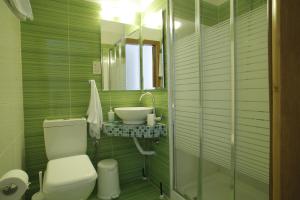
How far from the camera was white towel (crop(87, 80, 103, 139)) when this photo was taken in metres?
2.04

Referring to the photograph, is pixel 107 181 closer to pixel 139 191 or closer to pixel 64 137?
pixel 139 191

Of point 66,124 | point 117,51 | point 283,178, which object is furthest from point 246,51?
point 66,124

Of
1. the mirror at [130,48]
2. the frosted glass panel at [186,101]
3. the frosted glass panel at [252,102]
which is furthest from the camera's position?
the mirror at [130,48]

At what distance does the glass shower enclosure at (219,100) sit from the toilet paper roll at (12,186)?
127 centimetres

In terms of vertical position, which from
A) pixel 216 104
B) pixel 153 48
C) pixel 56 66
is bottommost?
pixel 216 104

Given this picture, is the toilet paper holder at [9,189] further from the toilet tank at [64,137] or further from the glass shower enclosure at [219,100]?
the glass shower enclosure at [219,100]

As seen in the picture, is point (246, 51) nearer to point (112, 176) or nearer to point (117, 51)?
point (117, 51)

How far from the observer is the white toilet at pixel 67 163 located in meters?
1.36

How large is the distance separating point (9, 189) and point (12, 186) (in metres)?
0.02

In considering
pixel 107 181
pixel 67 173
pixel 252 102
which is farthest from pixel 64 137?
pixel 252 102

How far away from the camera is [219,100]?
1470 mm

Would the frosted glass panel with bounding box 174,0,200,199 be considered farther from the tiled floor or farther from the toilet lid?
the toilet lid

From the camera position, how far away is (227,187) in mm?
1456

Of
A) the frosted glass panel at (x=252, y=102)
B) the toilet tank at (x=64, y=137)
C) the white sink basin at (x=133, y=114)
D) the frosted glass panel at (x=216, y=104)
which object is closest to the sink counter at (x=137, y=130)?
the white sink basin at (x=133, y=114)
